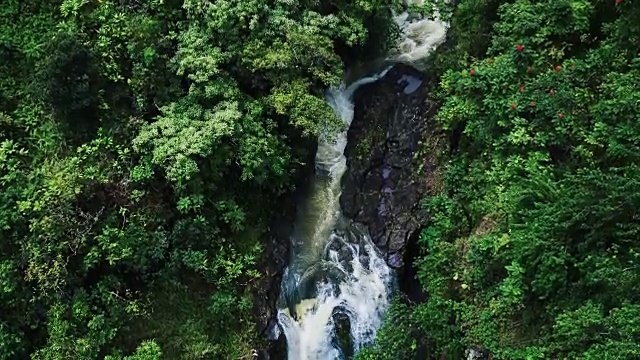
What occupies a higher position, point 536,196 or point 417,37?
point 417,37

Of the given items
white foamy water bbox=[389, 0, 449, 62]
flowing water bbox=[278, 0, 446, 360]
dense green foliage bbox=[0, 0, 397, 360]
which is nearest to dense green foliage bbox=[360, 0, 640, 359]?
flowing water bbox=[278, 0, 446, 360]

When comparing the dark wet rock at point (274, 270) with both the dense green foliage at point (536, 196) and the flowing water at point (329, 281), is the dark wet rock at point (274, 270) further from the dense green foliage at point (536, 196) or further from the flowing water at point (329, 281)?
the dense green foliage at point (536, 196)

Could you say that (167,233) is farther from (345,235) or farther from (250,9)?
(250,9)

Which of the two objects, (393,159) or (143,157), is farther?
(393,159)

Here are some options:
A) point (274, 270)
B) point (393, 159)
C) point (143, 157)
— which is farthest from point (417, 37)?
point (143, 157)

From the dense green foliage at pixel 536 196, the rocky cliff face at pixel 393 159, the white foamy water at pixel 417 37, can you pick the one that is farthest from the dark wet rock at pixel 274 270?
the white foamy water at pixel 417 37

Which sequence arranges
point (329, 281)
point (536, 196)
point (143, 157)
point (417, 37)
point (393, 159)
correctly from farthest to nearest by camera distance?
point (417, 37) → point (393, 159) → point (329, 281) → point (143, 157) → point (536, 196)

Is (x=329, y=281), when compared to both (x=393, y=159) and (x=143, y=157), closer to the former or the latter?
(x=393, y=159)

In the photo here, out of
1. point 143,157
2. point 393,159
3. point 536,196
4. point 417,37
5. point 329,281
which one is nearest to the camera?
point 536,196
